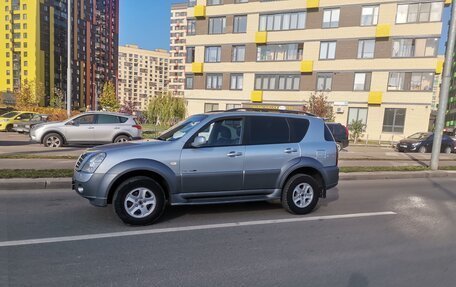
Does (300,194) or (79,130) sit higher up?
(79,130)

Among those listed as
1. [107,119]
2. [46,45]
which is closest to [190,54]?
[107,119]

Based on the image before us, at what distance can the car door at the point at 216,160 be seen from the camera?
5.09 meters

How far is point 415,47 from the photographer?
31.5 m

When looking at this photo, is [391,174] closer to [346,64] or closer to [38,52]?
[346,64]

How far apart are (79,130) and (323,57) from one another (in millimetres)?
28348

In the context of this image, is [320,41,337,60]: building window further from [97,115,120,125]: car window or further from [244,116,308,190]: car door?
[244,116,308,190]: car door

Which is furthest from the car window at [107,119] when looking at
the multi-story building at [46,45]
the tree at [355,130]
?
the multi-story building at [46,45]

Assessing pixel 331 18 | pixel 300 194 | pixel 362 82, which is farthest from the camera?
pixel 331 18

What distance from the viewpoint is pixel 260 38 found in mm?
36344

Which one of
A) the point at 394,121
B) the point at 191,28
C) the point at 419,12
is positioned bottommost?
the point at 394,121

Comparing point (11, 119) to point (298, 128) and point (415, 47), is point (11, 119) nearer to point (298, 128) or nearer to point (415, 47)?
point (298, 128)

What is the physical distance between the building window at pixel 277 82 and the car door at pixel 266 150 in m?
31.5

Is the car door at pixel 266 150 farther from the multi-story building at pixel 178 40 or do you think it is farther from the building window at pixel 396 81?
the multi-story building at pixel 178 40

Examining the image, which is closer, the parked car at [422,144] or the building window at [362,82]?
the parked car at [422,144]
